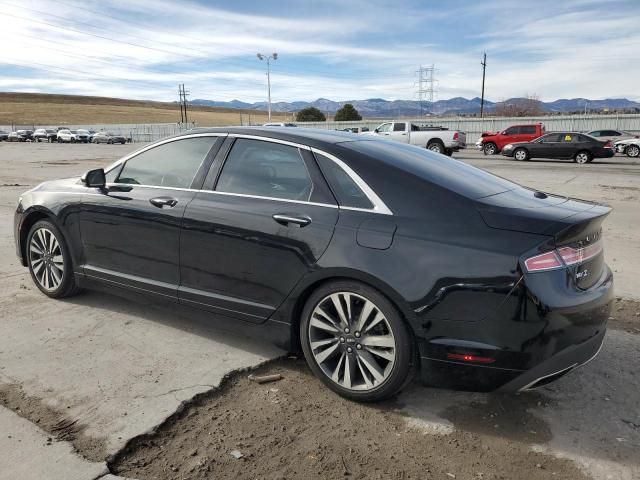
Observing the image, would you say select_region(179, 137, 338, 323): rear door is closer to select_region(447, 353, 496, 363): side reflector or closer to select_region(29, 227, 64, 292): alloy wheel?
select_region(447, 353, 496, 363): side reflector

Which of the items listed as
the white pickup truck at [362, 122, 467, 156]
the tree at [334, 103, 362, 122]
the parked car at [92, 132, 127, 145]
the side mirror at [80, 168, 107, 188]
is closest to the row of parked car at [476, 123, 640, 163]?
the white pickup truck at [362, 122, 467, 156]

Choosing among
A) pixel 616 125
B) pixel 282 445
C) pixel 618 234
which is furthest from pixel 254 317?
pixel 616 125

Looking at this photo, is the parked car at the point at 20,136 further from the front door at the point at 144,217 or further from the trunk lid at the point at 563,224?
the trunk lid at the point at 563,224

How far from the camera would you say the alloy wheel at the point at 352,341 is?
3006 millimetres

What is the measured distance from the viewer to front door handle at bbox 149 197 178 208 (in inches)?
152

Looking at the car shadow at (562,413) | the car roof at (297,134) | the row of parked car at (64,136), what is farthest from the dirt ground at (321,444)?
the row of parked car at (64,136)

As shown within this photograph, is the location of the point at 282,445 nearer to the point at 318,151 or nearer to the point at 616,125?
the point at 318,151

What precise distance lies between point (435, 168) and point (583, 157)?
23.6m

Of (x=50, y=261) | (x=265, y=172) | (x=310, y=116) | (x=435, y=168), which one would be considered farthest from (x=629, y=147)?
(x=310, y=116)

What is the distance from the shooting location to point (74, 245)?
4520 millimetres

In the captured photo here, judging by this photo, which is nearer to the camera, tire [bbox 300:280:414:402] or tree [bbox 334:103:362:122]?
tire [bbox 300:280:414:402]

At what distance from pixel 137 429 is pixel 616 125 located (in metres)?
46.1

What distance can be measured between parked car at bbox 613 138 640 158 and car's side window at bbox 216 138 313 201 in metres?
29.8

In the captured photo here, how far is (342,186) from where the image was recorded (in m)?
3.26
